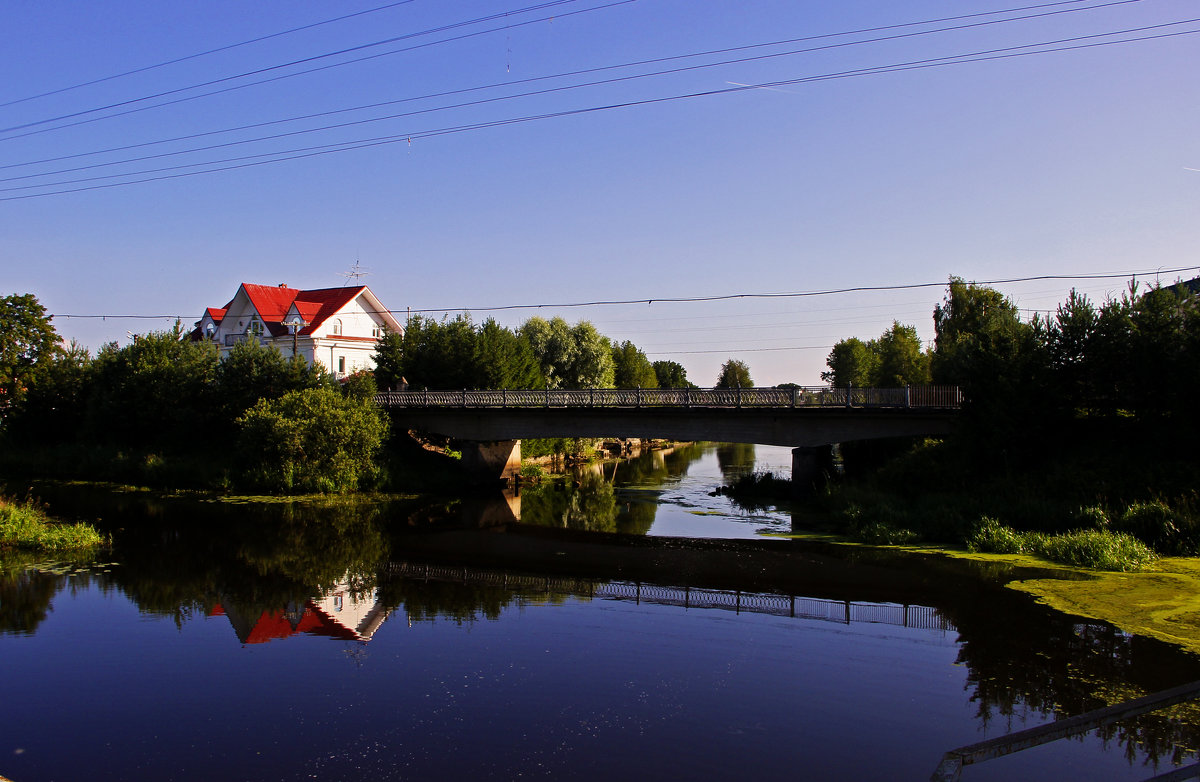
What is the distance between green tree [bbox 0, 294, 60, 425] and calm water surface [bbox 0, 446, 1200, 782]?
115ft

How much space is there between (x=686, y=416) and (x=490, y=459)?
1260 centimetres

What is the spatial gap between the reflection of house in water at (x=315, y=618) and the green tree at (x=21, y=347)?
44497mm

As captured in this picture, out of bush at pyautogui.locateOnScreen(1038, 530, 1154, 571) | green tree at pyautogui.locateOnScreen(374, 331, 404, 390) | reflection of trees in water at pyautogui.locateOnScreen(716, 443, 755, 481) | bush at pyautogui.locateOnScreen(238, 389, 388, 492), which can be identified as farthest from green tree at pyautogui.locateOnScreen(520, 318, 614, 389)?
bush at pyautogui.locateOnScreen(1038, 530, 1154, 571)

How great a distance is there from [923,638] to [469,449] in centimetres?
3194

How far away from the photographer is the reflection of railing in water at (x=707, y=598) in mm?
17744

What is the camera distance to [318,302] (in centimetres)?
6731

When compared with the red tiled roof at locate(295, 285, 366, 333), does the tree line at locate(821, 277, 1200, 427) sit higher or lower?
lower

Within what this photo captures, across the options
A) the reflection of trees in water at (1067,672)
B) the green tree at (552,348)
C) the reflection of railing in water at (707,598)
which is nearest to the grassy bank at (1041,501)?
the reflection of trees in water at (1067,672)

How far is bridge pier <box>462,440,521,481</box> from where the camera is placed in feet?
147

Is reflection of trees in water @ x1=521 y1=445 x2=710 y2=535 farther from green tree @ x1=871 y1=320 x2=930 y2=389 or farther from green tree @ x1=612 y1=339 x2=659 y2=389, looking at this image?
green tree @ x1=612 y1=339 x2=659 y2=389

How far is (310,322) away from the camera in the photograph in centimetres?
6406

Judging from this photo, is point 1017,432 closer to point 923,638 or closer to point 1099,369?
point 1099,369

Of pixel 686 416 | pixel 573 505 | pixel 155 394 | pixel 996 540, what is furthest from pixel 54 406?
pixel 996 540

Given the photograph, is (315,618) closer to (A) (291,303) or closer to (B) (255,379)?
(B) (255,379)
